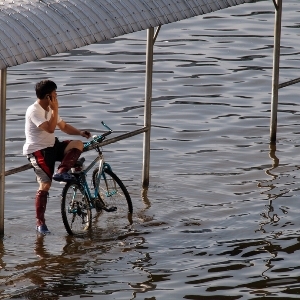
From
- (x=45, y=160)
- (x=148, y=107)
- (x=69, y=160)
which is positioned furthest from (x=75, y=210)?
(x=148, y=107)

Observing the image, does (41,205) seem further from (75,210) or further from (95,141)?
(95,141)

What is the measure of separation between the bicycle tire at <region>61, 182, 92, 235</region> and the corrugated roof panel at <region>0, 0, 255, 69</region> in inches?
62.2

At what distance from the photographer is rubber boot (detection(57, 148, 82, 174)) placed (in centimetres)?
1105

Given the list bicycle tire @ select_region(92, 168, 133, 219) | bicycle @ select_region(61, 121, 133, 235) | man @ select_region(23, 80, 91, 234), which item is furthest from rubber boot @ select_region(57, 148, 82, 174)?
bicycle tire @ select_region(92, 168, 133, 219)

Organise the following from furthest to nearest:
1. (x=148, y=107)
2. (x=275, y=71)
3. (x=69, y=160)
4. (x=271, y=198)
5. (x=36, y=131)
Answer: (x=275, y=71)
(x=148, y=107)
(x=271, y=198)
(x=69, y=160)
(x=36, y=131)

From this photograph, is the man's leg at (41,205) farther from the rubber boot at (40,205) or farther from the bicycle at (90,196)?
the bicycle at (90,196)

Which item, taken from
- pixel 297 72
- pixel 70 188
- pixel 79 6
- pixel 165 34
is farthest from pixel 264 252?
pixel 165 34

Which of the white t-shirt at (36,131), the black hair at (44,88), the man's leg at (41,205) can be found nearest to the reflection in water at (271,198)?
the man's leg at (41,205)

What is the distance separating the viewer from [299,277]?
33.2 ft

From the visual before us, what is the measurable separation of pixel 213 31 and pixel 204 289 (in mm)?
12802

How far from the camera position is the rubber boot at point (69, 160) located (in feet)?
36.2

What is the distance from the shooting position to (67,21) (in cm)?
1096

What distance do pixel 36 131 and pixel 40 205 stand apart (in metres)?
0.83

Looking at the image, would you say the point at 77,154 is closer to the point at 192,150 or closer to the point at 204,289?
the point at 204,289
